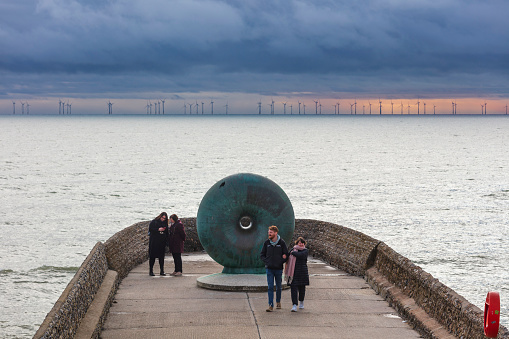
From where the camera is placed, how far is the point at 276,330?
13.1m

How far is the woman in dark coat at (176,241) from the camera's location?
18.6 meters

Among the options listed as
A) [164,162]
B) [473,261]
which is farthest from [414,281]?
[164,162]

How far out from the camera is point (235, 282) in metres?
17.0

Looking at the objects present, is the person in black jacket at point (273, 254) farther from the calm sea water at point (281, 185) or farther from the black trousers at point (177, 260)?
the calm sea water at point (281, 185)

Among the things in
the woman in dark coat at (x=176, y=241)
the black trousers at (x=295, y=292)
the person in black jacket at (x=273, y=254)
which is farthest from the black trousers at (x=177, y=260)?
the black trousers at (x=295, y=292)

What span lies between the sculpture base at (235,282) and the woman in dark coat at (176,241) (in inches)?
49.6

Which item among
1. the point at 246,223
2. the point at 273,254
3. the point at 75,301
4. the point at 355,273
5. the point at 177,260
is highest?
the point at 246,223

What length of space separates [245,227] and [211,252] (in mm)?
1114

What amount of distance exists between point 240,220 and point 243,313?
422 cm

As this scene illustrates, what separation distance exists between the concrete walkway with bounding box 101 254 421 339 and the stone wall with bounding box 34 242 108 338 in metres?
0.70

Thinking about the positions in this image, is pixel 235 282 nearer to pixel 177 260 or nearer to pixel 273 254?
pixel 177 260

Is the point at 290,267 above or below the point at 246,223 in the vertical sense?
below

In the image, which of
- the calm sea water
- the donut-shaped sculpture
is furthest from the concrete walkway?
the calm sea water

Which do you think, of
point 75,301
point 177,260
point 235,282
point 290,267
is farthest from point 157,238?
point 75,301
